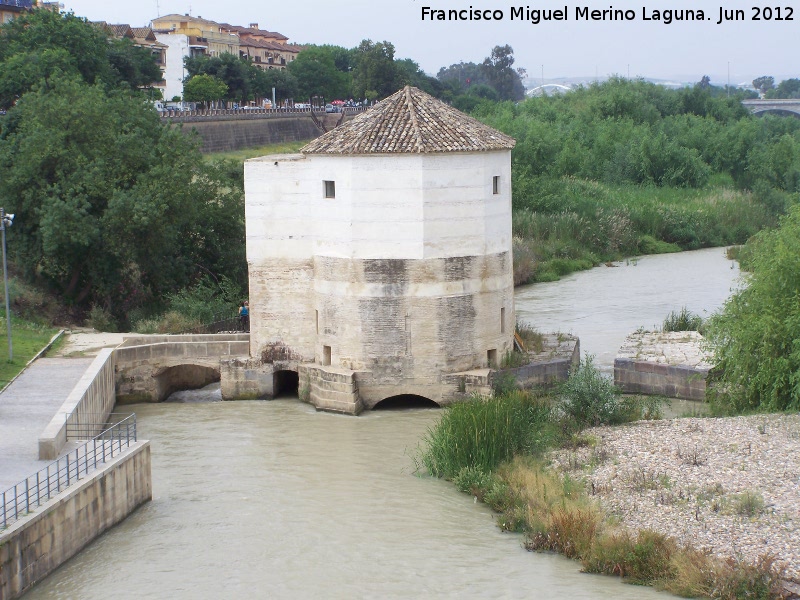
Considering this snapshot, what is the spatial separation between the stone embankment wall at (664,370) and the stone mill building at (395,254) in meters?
2.57

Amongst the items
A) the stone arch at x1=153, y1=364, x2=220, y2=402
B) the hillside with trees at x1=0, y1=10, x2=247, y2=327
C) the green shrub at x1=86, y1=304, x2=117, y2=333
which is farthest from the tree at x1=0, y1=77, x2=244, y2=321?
the stone arch at x1=153, y1=364, x2=220, y2=402

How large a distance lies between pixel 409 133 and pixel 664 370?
7.09 metres

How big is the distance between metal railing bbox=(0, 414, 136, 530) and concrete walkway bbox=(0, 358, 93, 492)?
10.3 inches

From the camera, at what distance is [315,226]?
2573 centimetres

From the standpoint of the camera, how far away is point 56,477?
1702 centimetres

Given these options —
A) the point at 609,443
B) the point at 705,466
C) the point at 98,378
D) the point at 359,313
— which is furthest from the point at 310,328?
the point at 705,466

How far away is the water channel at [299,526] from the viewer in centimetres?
1595

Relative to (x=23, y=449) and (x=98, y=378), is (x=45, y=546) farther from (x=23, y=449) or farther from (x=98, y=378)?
(x=98, y=378)

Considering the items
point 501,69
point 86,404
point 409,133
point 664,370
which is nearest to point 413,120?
point 409,133

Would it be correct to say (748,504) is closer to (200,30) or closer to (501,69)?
(200,30)

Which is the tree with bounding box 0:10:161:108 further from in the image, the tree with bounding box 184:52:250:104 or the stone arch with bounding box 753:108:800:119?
the stone arch with bounding box 753:108:800:119

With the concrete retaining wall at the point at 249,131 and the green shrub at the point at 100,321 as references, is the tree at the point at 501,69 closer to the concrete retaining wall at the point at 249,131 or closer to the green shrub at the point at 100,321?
the concrete retaining wall at the point at 249,131

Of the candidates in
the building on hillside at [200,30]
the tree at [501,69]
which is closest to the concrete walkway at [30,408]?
the building on hillside at [200,30]

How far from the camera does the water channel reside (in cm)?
1595
